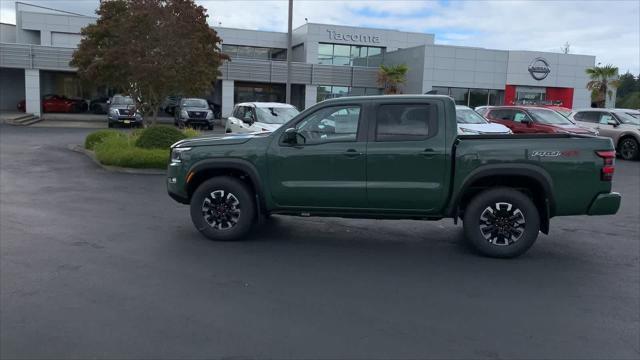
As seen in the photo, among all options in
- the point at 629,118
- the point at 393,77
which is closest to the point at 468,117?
the point at 629,118

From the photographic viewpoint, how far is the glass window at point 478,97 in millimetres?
38344

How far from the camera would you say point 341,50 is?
46938 mm

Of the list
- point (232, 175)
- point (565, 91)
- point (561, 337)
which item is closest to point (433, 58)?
point (565, 91)

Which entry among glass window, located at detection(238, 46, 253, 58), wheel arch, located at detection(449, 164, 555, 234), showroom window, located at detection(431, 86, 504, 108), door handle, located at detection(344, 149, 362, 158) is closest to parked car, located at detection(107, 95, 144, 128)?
showroom window, located at detection(431, 86, 504, 108)

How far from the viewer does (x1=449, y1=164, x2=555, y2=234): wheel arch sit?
6.47 m

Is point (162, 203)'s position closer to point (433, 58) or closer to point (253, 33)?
point (433, 58)

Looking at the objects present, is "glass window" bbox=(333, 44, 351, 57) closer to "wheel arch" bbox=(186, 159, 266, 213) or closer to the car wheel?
the car wheel

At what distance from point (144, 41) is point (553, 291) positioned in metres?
13.6

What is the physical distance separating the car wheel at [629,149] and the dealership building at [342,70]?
13.2 meters

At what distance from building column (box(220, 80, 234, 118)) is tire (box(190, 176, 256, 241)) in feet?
107

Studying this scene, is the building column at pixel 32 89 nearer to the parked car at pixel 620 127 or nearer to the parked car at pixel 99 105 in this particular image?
the parked car at pixel 99 105

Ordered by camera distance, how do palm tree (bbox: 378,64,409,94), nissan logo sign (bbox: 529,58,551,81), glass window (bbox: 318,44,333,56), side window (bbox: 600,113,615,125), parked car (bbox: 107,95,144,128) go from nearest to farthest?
side window (bbox: 600,113,615,125) < parked car (bbox: 107,95,144,128) < palm tree (bbox: 378,64,409,94) < nissan logo sign (bbox: 529,58,551,81) < glass window (bbox: 318,44,333,56)

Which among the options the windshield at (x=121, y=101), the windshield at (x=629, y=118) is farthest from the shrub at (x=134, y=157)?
the windshield at (x=121, y=101)

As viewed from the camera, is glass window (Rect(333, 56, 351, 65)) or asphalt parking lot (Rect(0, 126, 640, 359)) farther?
glass window (Rect(333, 56, 351, 65))
